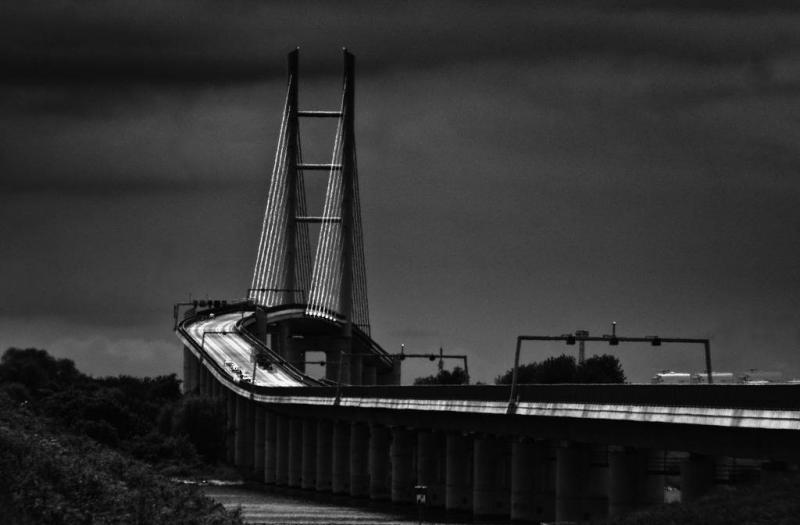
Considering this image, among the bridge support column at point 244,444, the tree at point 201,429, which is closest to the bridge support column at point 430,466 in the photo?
the bridge support column at point 244,444

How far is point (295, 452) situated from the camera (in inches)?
6836

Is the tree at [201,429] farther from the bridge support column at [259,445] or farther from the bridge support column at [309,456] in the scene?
the bridge support column at [309,456]

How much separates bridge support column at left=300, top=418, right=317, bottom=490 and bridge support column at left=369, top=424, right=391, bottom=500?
17.5 m

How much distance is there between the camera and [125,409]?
186 m

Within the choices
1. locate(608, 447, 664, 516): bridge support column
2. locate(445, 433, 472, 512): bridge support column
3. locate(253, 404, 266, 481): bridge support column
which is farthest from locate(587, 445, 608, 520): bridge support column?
locate(253, 404, 266, 481): bridge support column

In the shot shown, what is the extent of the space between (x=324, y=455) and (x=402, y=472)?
2720 centimetres

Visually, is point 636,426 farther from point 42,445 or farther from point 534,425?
point 42,445

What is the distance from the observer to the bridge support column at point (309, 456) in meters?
166

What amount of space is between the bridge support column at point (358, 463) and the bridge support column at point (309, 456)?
11476 mm

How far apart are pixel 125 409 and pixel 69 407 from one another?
7967 mm

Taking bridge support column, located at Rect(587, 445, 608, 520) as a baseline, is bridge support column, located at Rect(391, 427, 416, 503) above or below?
above

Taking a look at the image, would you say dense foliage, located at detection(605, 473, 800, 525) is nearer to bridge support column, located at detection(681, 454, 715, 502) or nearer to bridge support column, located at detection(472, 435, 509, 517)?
bridge support column, located at detection(681, 454, 715, 502)

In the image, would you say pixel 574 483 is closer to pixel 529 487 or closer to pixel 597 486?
pixel 597 486

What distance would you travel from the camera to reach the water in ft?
352
